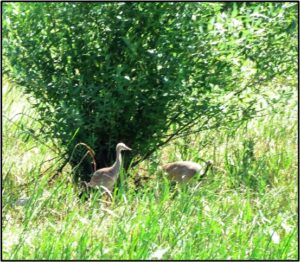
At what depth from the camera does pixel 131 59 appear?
626cm

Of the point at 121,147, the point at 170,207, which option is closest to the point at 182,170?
the point at 121,147

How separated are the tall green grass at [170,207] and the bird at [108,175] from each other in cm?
13

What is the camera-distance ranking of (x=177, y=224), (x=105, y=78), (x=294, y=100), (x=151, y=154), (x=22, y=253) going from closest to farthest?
(x=22, y=253) < (x=177, y=224) < (x=105, y=78) < (x=151, y=154) < (x=294, y=100)

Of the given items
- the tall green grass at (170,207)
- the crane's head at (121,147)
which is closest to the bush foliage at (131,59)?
the crane's head at (121,147)

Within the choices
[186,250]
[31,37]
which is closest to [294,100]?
[31,37]

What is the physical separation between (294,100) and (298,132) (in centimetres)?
88

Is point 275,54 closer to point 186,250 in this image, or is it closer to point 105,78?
point 105,78

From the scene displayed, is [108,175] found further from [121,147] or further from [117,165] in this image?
[121,147]

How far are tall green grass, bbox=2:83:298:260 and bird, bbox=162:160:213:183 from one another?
71mm

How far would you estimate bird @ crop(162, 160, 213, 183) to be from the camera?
6.41 m

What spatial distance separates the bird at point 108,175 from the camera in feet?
19.9

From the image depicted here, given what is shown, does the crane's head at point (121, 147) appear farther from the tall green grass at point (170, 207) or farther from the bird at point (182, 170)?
the bird at point (182, 170)

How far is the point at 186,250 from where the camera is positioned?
5020 millimetres

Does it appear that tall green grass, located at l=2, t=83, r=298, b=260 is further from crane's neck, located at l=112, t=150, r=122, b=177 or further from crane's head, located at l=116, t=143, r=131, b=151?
crane's head, located at l=116, t=143, r=131, b=151
